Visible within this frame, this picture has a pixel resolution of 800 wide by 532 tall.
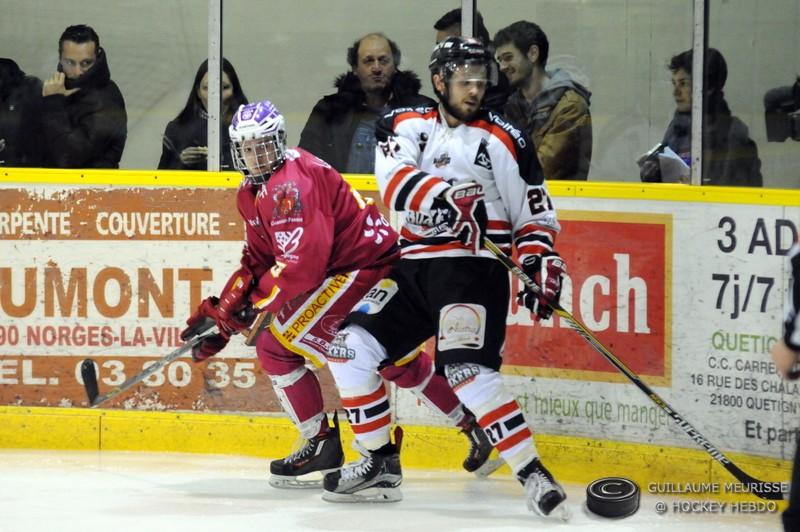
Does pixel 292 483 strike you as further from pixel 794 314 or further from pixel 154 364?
pixel 794 314

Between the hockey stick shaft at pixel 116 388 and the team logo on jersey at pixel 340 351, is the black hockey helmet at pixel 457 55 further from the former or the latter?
the hockey stick shaft at pixel 116 388

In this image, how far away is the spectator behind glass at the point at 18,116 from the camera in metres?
4.96

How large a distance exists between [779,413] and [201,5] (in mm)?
2355

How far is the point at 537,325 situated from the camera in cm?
445

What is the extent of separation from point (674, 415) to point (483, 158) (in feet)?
2.87

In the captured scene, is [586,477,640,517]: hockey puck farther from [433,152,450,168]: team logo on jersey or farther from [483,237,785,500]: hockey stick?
[433,152,450,168]: team logo on jersey

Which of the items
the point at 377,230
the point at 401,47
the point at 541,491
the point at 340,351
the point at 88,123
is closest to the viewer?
the point at 541,491

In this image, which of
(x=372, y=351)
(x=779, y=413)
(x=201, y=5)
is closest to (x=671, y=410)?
(x=779, y=413)

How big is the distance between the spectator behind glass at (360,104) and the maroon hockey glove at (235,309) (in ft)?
2.54

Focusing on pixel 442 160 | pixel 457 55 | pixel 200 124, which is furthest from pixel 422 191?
pixel 200 124

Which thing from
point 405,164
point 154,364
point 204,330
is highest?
point 405,164

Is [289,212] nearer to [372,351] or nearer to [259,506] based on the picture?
[372,351]

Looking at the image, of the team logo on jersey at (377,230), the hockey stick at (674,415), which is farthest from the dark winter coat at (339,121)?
the hockey stick at (674,415)

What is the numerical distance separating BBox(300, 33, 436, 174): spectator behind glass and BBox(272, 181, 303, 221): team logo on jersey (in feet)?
2.59
